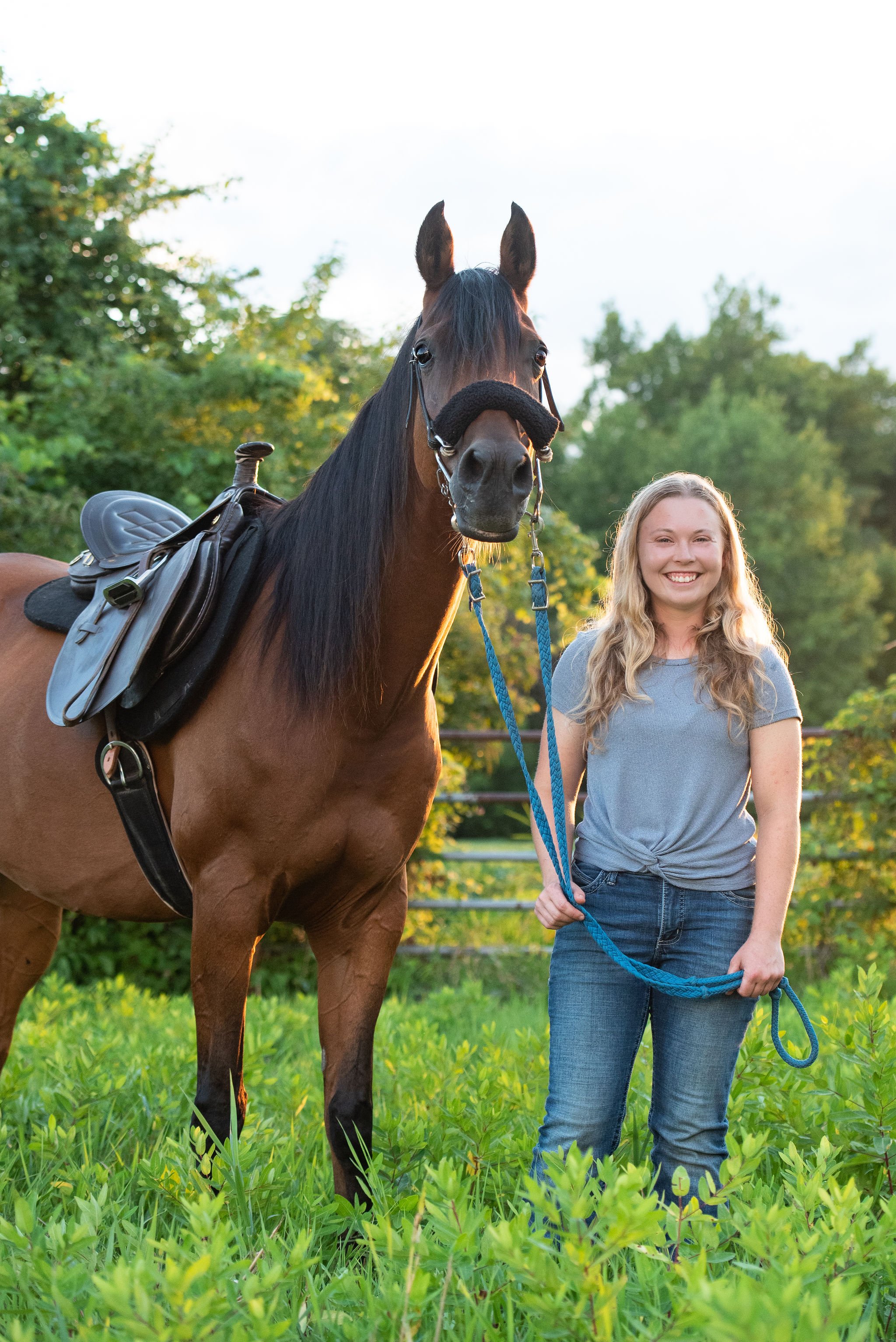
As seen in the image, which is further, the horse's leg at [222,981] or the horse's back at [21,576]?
the horse's back at [21,576]

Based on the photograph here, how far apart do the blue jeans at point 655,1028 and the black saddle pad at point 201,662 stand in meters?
1.02

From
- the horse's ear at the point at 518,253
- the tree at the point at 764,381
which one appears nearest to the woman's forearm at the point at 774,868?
the horse's ear at the point at 518,253

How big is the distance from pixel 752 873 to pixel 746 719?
0.33 m

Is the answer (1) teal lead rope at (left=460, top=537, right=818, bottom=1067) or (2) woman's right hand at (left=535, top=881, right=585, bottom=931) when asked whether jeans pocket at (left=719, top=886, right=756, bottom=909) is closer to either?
(1) teal lead rope at (left=460, top=537, right=818, bottom=1067)

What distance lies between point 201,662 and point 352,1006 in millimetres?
882

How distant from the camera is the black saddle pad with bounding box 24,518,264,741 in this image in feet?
8.16

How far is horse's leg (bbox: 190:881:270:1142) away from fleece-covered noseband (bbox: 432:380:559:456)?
108cm

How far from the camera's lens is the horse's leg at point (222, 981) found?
2.33m

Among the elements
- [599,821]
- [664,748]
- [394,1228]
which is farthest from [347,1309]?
[664,748]

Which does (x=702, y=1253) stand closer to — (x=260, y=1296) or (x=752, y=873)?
(x=260, y=1296)

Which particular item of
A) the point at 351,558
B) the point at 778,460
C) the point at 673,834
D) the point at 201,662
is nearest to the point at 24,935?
the point at 201,662

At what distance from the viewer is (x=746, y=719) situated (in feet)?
7.20

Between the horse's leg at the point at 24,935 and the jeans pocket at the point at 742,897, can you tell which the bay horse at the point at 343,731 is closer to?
the jeans pocket at the point at 742,897

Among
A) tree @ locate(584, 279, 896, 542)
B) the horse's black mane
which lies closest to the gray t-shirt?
the horse's black mane
